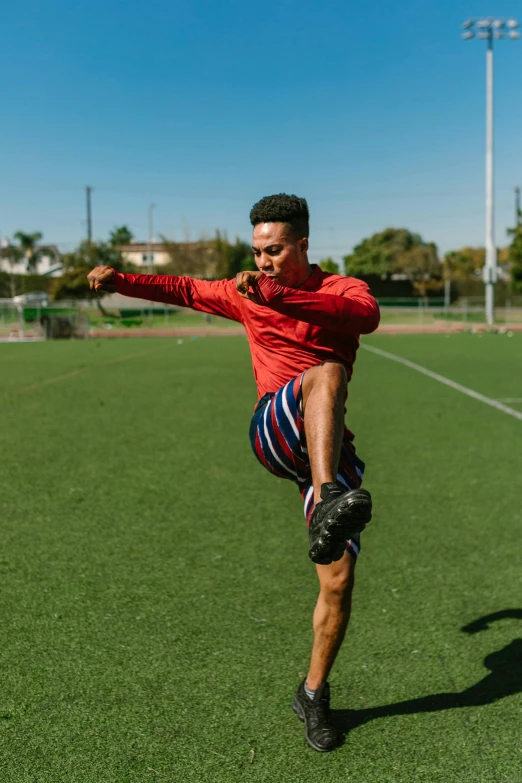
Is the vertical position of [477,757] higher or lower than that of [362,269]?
lower

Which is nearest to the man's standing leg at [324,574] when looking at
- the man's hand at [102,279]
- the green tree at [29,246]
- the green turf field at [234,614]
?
the green turf field at [234,614]

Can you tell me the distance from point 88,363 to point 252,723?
18016mm

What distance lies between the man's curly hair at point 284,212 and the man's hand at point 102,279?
0.63 metres

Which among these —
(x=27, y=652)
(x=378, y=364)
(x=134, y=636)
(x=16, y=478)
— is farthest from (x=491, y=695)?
(x=378, y=364)

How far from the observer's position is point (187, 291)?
3.44 meters

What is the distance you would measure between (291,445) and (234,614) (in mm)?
1531

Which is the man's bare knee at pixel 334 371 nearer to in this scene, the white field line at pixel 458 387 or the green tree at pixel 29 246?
the white field line at pixel 458 387

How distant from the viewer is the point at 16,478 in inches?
287

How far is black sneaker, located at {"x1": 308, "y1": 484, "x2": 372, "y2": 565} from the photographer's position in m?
2.56

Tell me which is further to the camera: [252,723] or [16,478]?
[16,478]

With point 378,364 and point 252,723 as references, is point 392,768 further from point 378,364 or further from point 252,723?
point 378,364

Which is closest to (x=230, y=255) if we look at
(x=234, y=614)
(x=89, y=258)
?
(x=89, y=258)

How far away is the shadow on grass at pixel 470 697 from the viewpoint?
3.13m

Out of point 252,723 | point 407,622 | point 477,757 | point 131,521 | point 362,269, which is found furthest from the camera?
point 362,269
